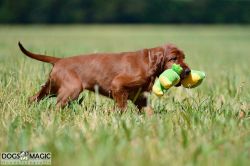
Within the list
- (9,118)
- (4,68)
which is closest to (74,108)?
(9,118)

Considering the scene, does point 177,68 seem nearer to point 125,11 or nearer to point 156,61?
point 156,61

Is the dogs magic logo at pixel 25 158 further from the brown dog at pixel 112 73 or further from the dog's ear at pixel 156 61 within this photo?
→ the dog's ear at pixel 156 61

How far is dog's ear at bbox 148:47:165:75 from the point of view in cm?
506

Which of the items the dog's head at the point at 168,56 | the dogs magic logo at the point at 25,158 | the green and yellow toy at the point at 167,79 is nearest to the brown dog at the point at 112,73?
the dog's head at the point at 168,56

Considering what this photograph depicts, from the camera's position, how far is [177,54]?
5.07 m

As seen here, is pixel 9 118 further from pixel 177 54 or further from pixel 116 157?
pixel 177 54

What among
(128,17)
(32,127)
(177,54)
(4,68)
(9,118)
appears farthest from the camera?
(128,17)

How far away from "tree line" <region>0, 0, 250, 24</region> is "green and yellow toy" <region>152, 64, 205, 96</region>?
57.1 meters

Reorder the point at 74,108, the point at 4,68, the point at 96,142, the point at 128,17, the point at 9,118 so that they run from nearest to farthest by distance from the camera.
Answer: the point at 96,142 → the point at 9,118 → the point at 74,108 → the point at 4,68 → the point at 128,17

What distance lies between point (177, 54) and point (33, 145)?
2.32 metres

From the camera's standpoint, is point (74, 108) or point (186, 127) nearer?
point (186, 127)

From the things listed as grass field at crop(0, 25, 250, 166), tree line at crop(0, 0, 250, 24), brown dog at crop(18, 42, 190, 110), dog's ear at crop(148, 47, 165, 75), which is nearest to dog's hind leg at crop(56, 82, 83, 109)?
brown dog at crop(18, 42, 190, 110)

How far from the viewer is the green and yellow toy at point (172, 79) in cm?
473

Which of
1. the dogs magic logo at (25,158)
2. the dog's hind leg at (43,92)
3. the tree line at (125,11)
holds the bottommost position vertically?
the dogs magic logo at (25,158)
